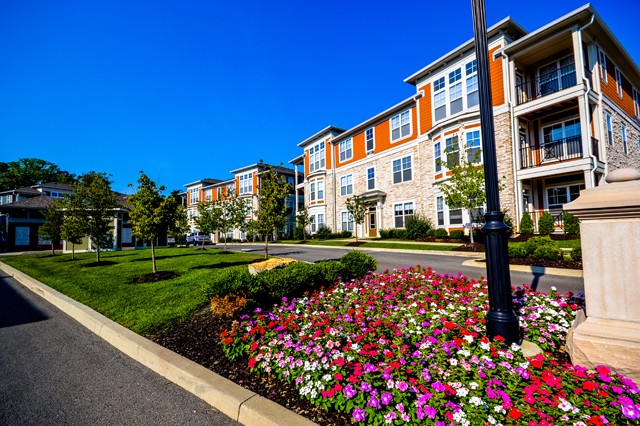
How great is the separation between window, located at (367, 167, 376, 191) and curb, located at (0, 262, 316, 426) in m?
24.4

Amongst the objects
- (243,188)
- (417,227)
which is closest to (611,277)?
(417,227)

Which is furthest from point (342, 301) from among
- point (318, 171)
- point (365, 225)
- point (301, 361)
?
point (318, 171)

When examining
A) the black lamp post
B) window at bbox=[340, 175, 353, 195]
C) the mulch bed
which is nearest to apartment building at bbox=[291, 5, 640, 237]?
window at bbox=[340, 175, 353, 195]

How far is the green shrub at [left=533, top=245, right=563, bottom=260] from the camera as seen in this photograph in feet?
33.4

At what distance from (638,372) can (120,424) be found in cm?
495

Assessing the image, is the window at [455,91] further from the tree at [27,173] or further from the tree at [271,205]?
the tree at [27,173]

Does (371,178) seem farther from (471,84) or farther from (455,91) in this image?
(471,84)

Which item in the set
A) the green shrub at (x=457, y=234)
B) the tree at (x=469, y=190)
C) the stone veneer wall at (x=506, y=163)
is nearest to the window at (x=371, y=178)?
the green shrub at (x=457, y=234)

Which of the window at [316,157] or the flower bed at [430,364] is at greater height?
the window at [316,157]

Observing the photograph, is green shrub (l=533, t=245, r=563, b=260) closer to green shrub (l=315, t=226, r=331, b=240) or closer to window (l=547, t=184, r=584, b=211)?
window (l=547, t=184, r=584, b=211)

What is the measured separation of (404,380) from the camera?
2.83 meters

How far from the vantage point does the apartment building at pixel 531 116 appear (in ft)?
51.5

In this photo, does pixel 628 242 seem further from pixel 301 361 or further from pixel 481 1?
pixel 301 361

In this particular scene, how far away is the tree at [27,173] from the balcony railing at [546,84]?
250 feet
